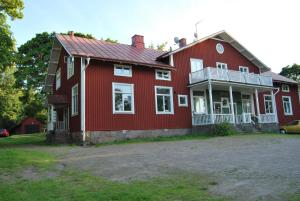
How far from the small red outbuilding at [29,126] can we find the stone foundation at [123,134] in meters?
39.3

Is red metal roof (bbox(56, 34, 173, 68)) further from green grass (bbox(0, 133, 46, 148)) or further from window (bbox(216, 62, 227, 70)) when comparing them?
green grass (bbox(0, 133, 46, 148))

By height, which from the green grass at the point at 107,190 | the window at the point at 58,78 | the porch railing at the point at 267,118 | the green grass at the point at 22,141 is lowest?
the green grass at the point at 107,190

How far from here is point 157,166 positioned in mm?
8609

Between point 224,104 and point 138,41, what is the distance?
29.8ft

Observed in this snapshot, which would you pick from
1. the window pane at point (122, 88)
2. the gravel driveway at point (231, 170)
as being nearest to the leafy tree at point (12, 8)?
the window pane at point (122, 88)

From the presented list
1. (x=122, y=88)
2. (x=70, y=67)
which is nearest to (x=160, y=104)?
(x=122, y=88)

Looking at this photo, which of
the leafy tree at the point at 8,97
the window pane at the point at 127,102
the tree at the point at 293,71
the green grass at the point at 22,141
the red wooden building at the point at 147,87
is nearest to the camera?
the red wooden building at the point at 147,87

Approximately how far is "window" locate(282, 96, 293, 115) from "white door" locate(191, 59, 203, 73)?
446 inches

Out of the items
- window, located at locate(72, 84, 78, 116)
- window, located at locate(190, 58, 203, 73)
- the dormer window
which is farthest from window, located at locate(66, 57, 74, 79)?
window, located at locate(190, 58, 203, 73)

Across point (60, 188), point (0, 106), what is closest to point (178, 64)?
point (60, 188)

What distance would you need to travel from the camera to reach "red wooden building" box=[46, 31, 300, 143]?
18.3 metres

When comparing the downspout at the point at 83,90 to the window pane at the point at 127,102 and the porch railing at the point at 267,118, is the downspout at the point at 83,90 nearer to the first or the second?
the window pane at the point at 127,102

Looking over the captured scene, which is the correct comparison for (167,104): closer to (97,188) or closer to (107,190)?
(97,188)

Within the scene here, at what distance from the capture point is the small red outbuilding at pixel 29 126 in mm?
53062
